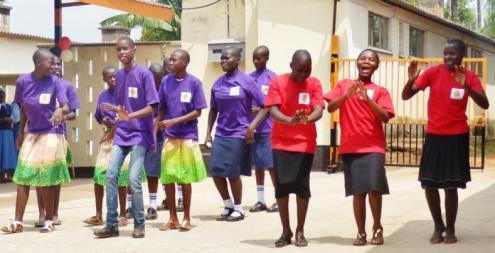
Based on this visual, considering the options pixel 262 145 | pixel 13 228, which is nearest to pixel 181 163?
pixel 262 145

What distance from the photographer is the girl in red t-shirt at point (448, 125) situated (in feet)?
24.5

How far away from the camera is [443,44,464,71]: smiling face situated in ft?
24.6

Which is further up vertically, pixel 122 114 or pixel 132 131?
pixel 122 114

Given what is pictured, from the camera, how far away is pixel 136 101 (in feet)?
26.6

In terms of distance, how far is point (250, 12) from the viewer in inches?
699

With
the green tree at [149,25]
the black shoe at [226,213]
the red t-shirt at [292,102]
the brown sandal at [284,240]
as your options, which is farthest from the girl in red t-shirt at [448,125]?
the green tree at [149,25]

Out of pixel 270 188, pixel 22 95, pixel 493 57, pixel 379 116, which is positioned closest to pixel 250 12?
pixel 270 188

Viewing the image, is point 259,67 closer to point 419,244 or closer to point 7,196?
Answer: point 419,244

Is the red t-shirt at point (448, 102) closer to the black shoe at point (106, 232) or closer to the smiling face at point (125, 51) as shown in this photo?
the smiling face at point (125, 51)

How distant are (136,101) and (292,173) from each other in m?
1.77

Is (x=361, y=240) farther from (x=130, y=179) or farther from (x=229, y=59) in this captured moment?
(x=229, y=59)

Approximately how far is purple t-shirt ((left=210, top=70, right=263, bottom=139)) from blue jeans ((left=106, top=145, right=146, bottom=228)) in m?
1.50

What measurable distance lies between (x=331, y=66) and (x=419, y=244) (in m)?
9.23

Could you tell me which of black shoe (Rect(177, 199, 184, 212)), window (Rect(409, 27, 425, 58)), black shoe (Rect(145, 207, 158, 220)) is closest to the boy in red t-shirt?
black shoe (Rect(145, 207, 158, 220))
